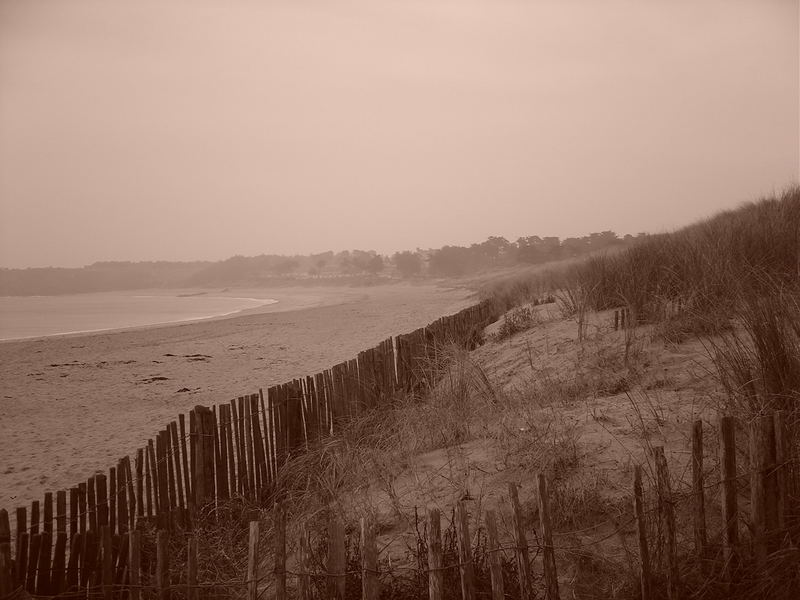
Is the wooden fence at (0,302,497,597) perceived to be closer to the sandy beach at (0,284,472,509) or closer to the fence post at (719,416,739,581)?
the sandy beach at (0,284,472,509)

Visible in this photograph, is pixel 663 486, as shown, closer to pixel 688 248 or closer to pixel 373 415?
pixel 373 415

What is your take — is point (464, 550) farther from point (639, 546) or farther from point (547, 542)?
point (639, 546)

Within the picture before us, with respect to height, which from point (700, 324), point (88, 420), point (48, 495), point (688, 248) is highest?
point (688, 248)

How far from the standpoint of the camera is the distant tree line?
60.8m

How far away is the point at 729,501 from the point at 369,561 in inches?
59.2

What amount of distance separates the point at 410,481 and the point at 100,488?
1.90m

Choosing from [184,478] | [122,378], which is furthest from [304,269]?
[184,478]

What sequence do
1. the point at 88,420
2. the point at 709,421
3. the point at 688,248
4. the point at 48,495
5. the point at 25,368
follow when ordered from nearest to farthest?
the point at 48,495, the point at 709,421, the point at 688,248, the point at 88,420, the point at 25,368

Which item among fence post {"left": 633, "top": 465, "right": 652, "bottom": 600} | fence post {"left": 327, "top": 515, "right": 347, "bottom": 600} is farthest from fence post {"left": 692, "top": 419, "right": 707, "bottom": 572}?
fence post {"left": 327, "top": 515, "right": 347, "bottom": 600}

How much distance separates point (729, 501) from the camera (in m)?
2.36

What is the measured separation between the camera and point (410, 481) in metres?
3.70

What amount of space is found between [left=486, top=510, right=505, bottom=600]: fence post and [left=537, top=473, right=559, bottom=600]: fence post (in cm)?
20

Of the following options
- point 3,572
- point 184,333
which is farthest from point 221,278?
point 3,572

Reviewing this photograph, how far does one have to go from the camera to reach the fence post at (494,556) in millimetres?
2045
